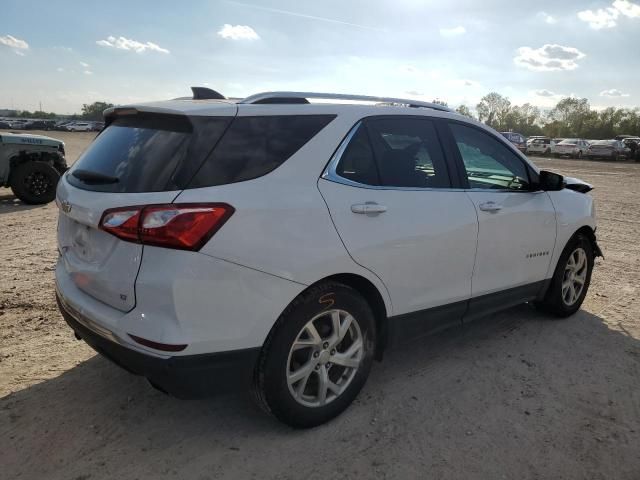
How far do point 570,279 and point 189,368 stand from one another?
3.70m

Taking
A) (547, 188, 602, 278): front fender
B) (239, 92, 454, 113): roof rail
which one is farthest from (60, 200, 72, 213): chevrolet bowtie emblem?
(547, 188, 602, 278): front fender

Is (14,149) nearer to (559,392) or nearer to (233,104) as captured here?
(233,104)

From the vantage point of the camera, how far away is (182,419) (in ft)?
9.78

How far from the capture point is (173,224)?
2.29m

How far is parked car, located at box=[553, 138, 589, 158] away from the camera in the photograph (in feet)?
126

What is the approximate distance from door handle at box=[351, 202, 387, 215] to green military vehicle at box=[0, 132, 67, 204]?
9200 mm

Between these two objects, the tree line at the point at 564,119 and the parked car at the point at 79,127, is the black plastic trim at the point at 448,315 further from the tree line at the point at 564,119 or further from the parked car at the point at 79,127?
the parked car at the point at 79,127

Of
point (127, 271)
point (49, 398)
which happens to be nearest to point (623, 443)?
point (127, 271)

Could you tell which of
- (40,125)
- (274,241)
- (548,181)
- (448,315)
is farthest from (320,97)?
(40,125)

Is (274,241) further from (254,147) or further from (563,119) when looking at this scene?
(563,119)

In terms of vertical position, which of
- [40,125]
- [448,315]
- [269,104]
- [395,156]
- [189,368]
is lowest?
[40,125]

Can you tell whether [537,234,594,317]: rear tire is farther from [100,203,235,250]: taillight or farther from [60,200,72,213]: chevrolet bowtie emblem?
[60,200,72,213]: chevrolet bowtie emblem

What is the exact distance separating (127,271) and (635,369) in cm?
354

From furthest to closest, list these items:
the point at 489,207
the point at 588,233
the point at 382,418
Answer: the point at 588,233 < the point at 489,207 < the point at 382,418
